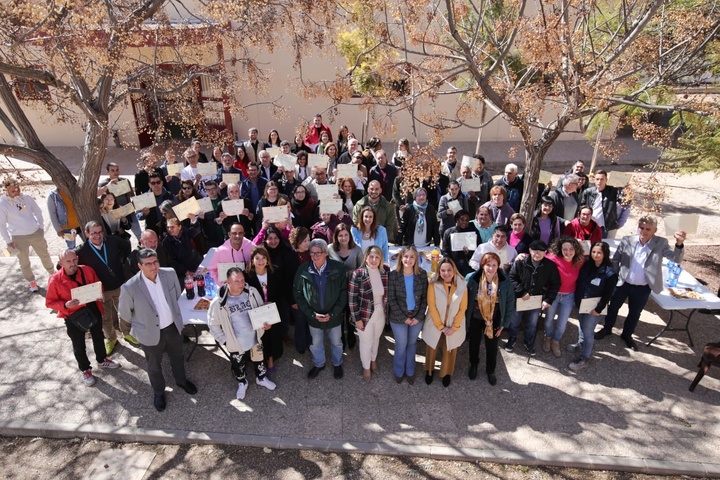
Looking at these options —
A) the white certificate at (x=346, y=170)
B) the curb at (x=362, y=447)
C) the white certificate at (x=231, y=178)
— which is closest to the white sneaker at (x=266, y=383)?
the curb at (x=362, y=447)

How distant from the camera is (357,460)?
506 cm

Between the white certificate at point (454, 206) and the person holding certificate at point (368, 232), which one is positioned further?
the white certificate at point (454, 206)

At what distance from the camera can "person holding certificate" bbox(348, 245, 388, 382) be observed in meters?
5.49

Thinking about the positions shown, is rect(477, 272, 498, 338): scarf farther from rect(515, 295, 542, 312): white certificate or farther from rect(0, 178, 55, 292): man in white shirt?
rect(0, 178, 55, 292): man in white shirt

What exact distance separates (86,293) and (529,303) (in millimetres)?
5199

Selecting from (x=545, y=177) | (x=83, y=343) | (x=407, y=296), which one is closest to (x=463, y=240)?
(x=407, y=296)

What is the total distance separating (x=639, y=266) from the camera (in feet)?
20.2

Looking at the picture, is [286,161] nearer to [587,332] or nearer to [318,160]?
[318,160]

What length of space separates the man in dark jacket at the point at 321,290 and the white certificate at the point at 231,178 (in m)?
3.86

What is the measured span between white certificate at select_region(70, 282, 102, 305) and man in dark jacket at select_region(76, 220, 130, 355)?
0.54 metres

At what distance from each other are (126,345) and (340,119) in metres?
11.8

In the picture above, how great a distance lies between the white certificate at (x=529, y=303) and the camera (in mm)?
5906

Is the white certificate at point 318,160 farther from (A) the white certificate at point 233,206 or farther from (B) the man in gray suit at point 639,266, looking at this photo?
(B) the man in gray suit at point 639,266

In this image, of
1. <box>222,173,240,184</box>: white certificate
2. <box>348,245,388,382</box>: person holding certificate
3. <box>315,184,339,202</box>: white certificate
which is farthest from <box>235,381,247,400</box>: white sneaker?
<box>222,173,240,184</box>: white certificate
